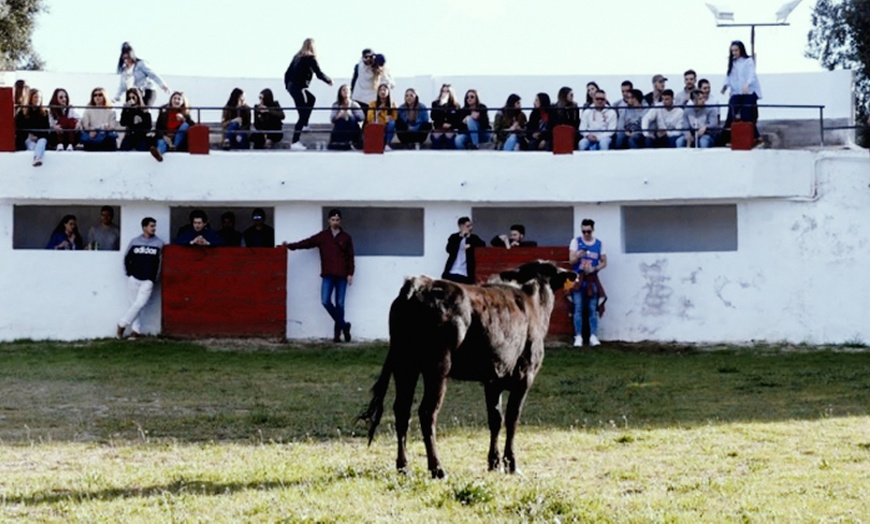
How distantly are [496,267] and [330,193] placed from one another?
2998 mm

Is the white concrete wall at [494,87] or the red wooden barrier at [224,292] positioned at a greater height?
the white concrete wall at [494,87]

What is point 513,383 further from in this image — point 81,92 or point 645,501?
point 81,92

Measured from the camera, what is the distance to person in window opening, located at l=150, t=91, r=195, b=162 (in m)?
25.7

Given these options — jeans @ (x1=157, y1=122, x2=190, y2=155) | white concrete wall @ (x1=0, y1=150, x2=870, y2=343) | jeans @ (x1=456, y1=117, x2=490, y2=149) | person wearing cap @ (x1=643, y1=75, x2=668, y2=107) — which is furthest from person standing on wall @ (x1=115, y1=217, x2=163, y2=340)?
person wearing cap @ (x1=643, y1=75, x2=668, y2=107)

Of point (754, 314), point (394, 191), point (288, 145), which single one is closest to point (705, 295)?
point (754, 314)

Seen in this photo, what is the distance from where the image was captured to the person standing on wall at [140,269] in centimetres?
2495

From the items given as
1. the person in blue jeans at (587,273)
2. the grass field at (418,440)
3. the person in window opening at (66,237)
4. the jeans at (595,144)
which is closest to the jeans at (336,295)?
the grass field at (418,440)

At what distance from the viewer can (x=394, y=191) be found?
25438 mm

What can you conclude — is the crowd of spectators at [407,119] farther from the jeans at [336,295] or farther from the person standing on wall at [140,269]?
the jeans at [336,295]

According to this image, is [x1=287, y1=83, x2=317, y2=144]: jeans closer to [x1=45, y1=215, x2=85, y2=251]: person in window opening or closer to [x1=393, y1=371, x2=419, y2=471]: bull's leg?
[x1=45, y1=215, x2=85, y2=251]: person in window opening

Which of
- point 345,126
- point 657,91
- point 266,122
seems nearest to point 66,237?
point 266,122

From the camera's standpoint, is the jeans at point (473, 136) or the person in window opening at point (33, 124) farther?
the jeans at point (473, 136)

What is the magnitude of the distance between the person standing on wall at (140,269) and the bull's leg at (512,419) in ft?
44.2

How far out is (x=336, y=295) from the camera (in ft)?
82.0
